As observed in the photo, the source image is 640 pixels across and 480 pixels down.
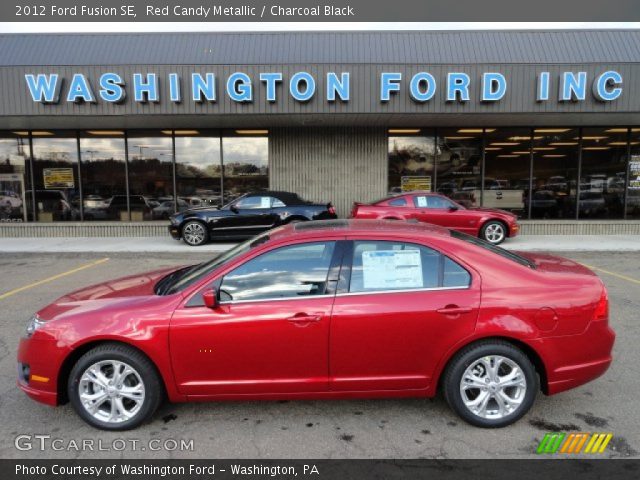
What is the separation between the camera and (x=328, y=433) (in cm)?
331

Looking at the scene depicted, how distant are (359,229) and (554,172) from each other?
13770 millimetres

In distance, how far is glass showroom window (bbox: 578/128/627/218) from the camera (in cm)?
1488

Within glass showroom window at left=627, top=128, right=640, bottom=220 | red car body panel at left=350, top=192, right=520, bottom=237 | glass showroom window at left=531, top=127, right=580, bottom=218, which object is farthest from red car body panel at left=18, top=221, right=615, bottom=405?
glass showroom window at left=627, top=128, right=640, bottom=220

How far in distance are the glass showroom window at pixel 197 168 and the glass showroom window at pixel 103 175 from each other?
5.90ft

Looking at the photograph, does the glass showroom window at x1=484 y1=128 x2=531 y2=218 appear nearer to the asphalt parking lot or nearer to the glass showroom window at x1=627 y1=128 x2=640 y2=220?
the glass showroom window at x1=627 y1=128 x2=640 y2=220

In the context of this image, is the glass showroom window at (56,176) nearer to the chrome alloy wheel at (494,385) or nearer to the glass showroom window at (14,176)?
the glass showroom window at (14,176)

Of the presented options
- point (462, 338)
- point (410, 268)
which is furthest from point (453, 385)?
point (410, 268)

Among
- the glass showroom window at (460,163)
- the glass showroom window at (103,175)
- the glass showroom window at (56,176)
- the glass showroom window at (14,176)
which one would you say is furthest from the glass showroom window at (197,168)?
the glass showroom window at (460,163)

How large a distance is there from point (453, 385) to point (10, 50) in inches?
628

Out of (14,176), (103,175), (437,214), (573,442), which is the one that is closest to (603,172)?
(437,214)

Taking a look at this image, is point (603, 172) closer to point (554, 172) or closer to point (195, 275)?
point (554, 172)

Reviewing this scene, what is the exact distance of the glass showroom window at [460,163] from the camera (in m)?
15.1

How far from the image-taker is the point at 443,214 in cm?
1193

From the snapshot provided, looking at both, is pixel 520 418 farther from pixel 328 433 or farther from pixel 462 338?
pixel 328 433
